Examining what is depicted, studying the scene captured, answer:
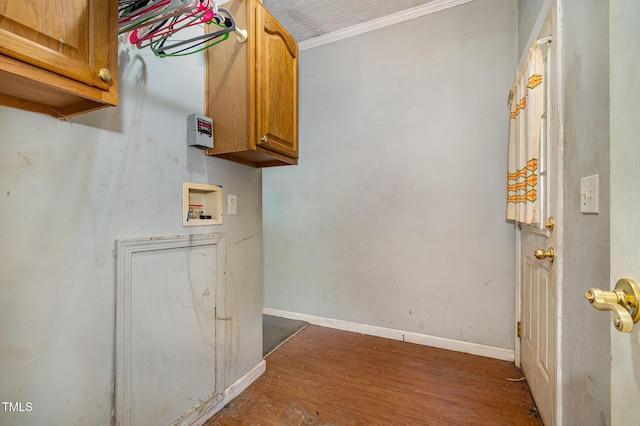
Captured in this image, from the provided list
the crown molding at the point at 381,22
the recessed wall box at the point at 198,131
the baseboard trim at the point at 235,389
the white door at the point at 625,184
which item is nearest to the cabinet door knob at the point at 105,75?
the recessed wall box at the point at 198,131

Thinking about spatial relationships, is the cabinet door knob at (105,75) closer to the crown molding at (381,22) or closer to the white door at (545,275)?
the white door at (545,275)

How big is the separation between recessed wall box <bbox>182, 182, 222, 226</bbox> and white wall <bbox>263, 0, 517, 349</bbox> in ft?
4.48

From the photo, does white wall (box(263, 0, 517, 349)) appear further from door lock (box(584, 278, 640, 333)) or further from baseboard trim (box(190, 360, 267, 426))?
door lock (box(584, 278, 640, 333))

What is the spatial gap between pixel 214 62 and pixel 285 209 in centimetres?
167

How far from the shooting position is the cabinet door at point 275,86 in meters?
1.40

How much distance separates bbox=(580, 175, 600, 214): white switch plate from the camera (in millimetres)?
902

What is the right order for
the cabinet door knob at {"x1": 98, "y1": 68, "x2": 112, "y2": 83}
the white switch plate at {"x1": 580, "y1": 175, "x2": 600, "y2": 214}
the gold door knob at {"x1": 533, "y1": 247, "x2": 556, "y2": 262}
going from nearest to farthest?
the cabinet door knob at {"x1": 98, "y1": 68, "x2": 112, "y2": 83}, the white switch plate at {"x1": 580, "y1": 175, "x2": 600, "y2": 214}, the gold door knob at {"x1": 533, "y1": 247, "x2": 556, "y2": 262}

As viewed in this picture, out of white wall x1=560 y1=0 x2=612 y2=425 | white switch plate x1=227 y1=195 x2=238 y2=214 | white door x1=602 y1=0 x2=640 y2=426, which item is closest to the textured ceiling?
white wall x1=560 y1=0 x2=612 y2=425

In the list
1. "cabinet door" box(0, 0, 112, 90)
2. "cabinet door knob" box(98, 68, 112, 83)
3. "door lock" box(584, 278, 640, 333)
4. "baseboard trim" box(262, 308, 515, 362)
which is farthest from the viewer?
"baseboard trim" box(262, 308, 515, 362)

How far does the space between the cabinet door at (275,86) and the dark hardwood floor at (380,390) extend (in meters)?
1.49

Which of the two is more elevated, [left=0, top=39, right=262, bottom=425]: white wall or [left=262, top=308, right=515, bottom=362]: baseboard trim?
[left=0, top=39, right=262, bottom=425]: white wall

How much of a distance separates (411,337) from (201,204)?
203 cm

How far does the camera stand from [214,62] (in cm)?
150

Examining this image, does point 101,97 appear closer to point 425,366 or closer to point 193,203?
point 193,203
